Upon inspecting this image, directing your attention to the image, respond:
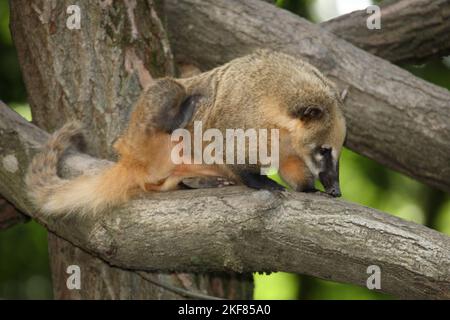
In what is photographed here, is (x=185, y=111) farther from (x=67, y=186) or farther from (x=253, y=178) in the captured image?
(x=67, y=186)

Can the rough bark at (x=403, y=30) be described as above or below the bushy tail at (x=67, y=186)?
above

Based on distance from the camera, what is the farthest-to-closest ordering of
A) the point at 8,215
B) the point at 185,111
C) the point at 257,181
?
the point at 8,215, the point at 185,111, the point at 257,181

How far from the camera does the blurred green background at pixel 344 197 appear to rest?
33.4 feet

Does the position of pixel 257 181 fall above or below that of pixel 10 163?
below

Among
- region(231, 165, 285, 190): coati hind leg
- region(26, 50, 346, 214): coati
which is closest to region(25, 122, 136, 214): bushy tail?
region(26, 50, 346, 214): coati

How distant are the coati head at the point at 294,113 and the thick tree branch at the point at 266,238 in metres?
0.68

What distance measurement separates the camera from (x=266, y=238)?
4758mm

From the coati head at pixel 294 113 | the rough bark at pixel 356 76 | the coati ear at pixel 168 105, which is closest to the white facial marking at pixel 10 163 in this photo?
the coati ear at pixel 168 105

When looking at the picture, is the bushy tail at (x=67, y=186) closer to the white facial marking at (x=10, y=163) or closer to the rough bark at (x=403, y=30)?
the white facial marking at (x=10, y=163)

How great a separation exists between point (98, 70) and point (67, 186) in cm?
134

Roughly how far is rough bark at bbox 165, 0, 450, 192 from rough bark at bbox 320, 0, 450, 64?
0.58 m

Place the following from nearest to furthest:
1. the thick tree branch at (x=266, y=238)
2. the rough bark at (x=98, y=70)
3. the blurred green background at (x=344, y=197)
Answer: the thick tree branch at (x=266, y=238) < the rough bark at (x=98, y=70) < the blurred green background at (x=344, y=197)

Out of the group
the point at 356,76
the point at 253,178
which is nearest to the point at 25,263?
the point at 356,76
